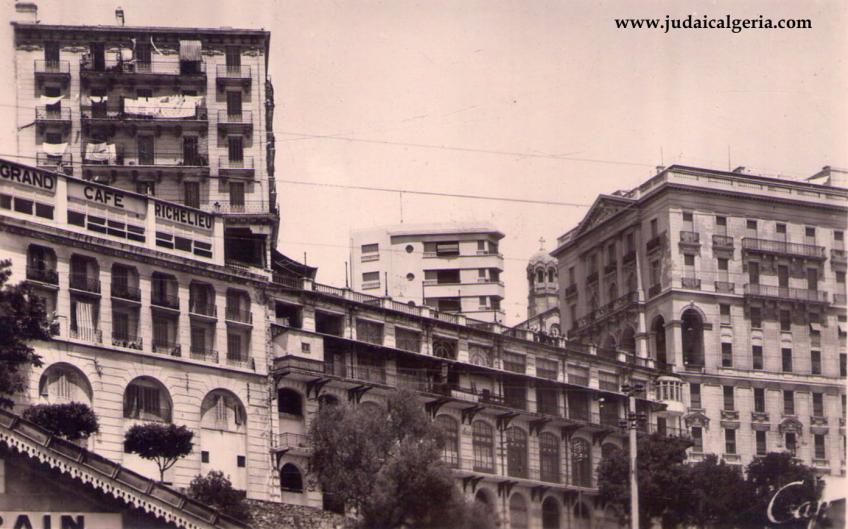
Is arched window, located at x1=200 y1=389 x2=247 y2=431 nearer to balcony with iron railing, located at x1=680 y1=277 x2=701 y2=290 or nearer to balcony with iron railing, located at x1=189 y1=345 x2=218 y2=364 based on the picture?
balcony with iron railing, located at x1=189 y1=345 x2=218 y2=364

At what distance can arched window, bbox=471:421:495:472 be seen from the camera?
332 ft

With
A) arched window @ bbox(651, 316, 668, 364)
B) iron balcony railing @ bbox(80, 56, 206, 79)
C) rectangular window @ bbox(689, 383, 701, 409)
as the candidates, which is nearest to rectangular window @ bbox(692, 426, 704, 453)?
rectangular window @ bbox(689, 383, 701, 409)

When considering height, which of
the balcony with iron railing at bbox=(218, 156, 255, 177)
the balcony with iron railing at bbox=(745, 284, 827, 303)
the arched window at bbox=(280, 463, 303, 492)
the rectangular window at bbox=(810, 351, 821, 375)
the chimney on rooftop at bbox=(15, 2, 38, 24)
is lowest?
the arched window at bbox=(280, 463, 303, 492)

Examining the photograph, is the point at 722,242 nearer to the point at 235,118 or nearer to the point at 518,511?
the point at 518,511

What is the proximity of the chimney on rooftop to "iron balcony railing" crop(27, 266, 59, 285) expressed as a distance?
30.3 metres

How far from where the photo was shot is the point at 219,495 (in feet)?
261

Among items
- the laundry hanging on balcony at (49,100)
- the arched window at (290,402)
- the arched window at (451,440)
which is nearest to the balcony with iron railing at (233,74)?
the laundry hanging on balcony at (49,100)

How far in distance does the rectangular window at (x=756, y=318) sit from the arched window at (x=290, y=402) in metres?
43.8

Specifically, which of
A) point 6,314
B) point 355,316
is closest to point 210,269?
point 355,316

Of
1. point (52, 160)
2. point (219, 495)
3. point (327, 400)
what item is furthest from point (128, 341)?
point (52, 160)

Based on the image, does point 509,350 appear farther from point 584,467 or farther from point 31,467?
point 31,467

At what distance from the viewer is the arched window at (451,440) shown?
9869 cm

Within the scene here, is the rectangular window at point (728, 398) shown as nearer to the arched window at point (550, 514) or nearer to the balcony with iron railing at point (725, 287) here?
the balcony with iron railing at point (725, 287)

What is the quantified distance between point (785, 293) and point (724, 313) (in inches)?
225
